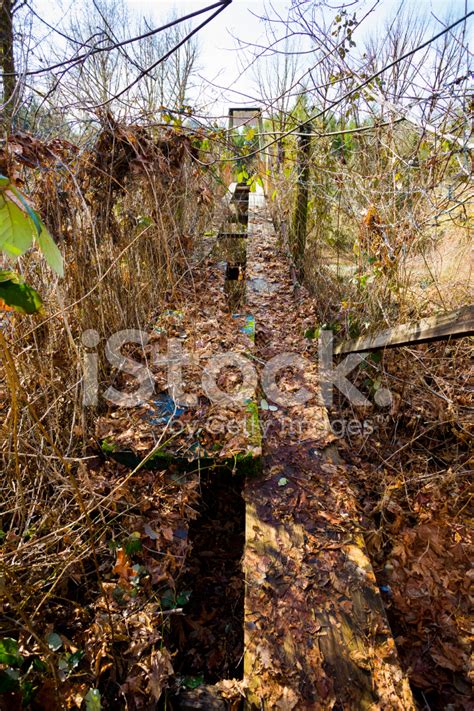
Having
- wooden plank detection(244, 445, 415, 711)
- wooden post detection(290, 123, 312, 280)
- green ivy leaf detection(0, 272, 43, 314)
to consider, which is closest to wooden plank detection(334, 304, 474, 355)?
wooden plank detection(244, 445, 415, 711)

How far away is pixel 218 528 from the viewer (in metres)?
2.66

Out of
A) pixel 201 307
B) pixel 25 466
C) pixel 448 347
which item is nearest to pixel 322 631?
pixel 25 466

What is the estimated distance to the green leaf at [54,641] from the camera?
5.09 ft

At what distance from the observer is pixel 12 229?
568 millimetres

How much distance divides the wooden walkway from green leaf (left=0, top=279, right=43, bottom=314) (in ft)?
5.04

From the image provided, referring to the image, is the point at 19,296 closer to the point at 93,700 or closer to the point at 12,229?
the point at 12,229

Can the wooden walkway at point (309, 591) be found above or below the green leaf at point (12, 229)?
below

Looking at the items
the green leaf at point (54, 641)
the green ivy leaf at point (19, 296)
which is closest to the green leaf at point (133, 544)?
the green leaf at point (54, 641)

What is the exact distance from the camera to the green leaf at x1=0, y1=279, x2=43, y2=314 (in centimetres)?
74

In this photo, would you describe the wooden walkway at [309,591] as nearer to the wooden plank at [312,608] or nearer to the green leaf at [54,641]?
the wooden plank at [312,608]

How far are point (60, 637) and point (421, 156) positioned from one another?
3.94 m

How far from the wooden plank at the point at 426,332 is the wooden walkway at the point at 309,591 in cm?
71

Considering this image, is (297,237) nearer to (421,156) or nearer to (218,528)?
(421,156)

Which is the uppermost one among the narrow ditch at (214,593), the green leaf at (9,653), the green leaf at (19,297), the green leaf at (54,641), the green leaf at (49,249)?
the green leaf at (49,249)
